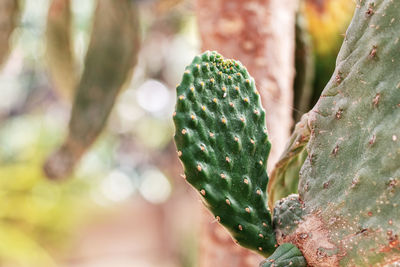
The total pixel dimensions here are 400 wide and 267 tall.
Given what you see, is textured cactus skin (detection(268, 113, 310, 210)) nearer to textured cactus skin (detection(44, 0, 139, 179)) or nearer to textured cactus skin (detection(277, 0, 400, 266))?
textured cactus skin (detection(277, 0, 400, 266))

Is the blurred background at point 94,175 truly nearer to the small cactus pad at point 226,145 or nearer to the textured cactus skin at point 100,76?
the textured cactus skin at point 100,76

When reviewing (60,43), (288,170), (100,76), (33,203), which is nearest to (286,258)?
(288,170)

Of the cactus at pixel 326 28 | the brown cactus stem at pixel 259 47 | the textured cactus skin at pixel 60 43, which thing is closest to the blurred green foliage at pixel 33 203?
the textured cactus skin at pixel 60 43

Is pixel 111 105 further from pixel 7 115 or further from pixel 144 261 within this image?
pixel 144 261

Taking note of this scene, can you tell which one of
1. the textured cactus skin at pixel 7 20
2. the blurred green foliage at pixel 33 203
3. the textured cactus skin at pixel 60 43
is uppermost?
the textured cactus skin at pixel 7 20

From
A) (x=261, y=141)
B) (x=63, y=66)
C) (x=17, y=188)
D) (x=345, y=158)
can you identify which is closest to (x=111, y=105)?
(x=63, y=66)

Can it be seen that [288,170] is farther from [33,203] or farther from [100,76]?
[33,203]
